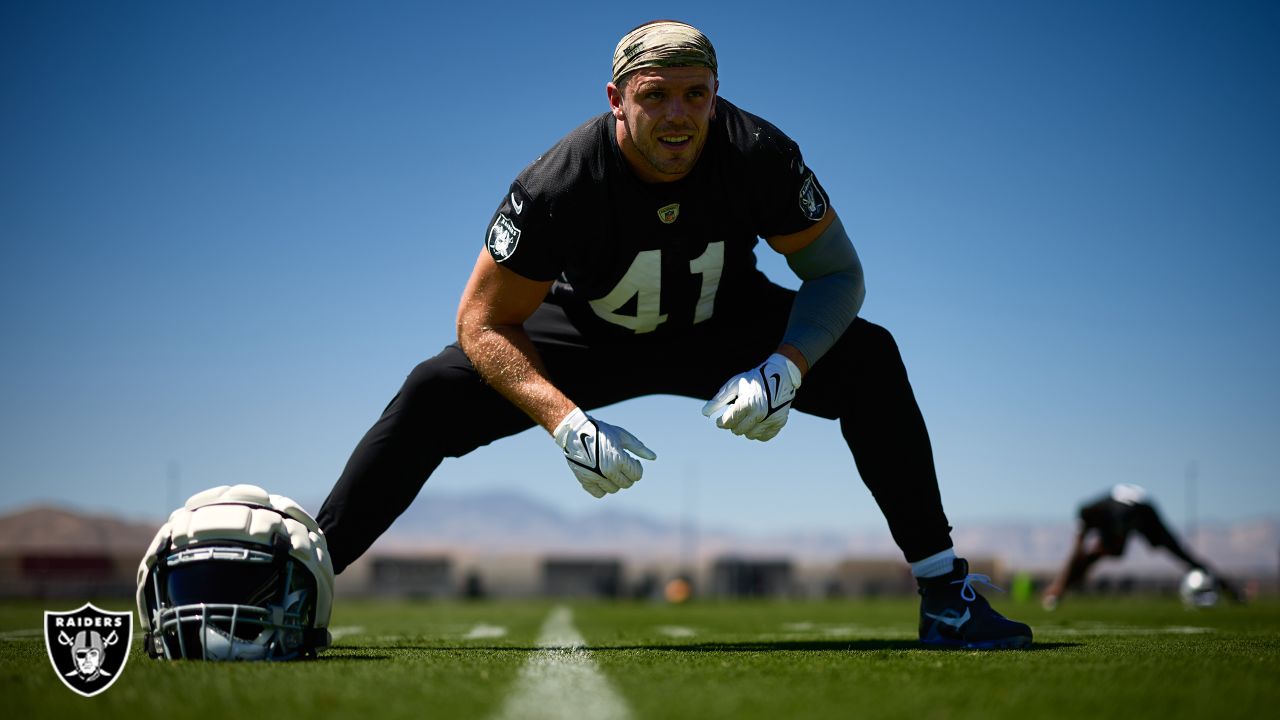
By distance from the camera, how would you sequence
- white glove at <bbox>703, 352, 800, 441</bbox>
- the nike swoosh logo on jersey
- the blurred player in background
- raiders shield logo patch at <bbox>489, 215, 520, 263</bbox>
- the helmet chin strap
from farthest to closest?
the blurred player in background, the nike swoosh logo on jersey, raiders shield logo patch at <bbox>489, 215, 520, 263</bbox>, white glove at <bbox>703, 352, 800, 441</bbox>, the helmet chin strap

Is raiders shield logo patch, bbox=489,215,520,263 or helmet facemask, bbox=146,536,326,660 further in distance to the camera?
raiders shield logo patch, bbox=489,215,520,263

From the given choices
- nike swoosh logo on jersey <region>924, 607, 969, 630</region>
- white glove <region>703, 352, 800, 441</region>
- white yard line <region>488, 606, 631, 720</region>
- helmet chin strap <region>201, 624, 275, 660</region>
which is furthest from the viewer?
nike swoosh logo on jersey <region>924, 607, 969, 630</region>

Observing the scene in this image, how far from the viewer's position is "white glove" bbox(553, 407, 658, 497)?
11.6 ft

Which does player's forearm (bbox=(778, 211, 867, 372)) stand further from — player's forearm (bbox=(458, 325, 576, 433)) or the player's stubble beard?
player's forearm (bbox=(458, 325, 576, 433))

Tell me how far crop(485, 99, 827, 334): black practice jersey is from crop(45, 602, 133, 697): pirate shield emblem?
179 cm

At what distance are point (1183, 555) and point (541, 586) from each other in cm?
4970

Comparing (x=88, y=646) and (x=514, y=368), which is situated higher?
(x=514, y=368)

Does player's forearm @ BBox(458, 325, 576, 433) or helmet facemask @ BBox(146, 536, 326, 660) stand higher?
player's forearm @ BBox(458, 325, 576, 433)

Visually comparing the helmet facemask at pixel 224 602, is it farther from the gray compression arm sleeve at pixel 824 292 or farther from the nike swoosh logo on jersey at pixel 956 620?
the nike swoosh logo on jersey at pixel 956 620

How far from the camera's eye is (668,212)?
158 inches

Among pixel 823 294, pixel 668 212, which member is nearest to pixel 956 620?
pixel 823 294

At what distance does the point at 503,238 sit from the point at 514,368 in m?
0.47

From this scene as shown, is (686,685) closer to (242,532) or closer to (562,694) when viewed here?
(562,694)

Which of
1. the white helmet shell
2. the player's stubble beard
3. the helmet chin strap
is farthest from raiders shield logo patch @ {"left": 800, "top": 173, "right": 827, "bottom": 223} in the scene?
the helmet chin strap
